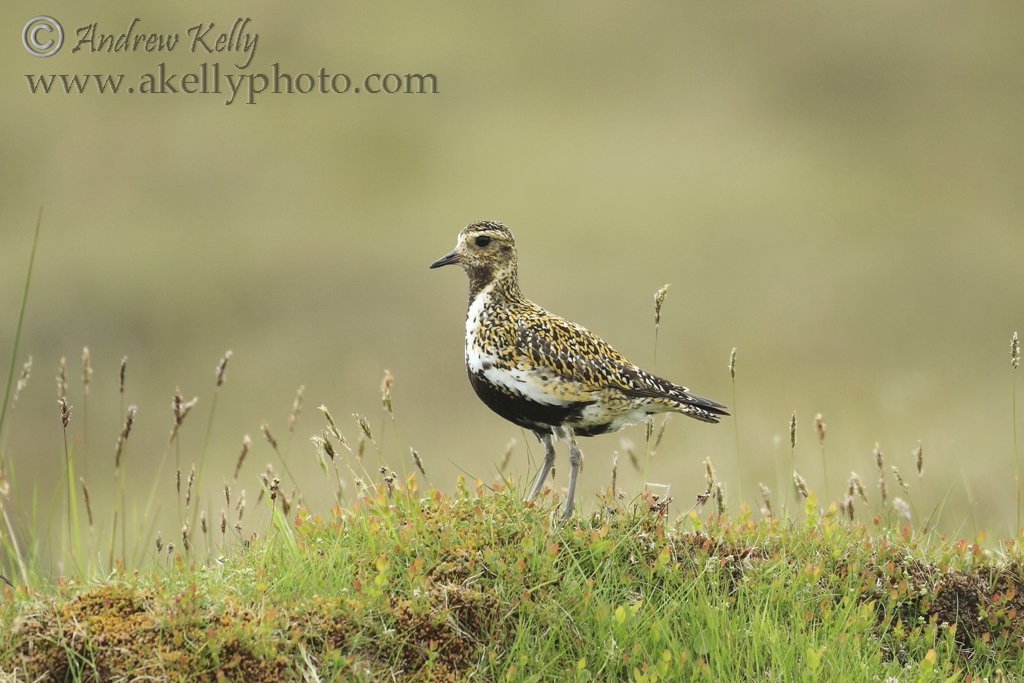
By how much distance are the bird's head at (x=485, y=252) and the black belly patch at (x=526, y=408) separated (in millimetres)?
770

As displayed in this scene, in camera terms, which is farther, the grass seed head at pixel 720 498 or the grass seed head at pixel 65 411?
the grass seed head at pixel 720 498

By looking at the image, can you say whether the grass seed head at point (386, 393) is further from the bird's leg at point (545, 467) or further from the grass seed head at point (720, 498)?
the grass seed head at point (720, 498)

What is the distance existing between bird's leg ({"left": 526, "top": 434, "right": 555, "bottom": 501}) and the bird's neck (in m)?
0.92

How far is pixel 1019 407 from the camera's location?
1878 cm

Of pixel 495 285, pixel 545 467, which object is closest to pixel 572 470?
pixel 545 467

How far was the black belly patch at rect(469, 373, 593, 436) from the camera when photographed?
7.23 m

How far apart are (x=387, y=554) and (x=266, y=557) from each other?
0.64m

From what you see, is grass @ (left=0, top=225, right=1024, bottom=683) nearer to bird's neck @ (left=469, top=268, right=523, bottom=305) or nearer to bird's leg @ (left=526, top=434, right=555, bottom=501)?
bird's leg @ (left=526, top=434, right=555, bottom=501)

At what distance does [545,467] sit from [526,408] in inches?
19.6

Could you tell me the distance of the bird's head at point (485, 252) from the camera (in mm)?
7797

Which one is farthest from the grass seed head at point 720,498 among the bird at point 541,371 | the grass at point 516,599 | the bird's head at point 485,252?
the bird's head at point 485,252

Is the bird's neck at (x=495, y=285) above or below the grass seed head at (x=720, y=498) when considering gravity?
above

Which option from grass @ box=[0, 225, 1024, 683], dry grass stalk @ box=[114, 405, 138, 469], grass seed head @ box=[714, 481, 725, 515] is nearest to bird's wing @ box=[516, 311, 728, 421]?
grass @ box=[0, 225, 1024, 683]

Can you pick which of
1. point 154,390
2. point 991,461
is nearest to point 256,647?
point 991,461
